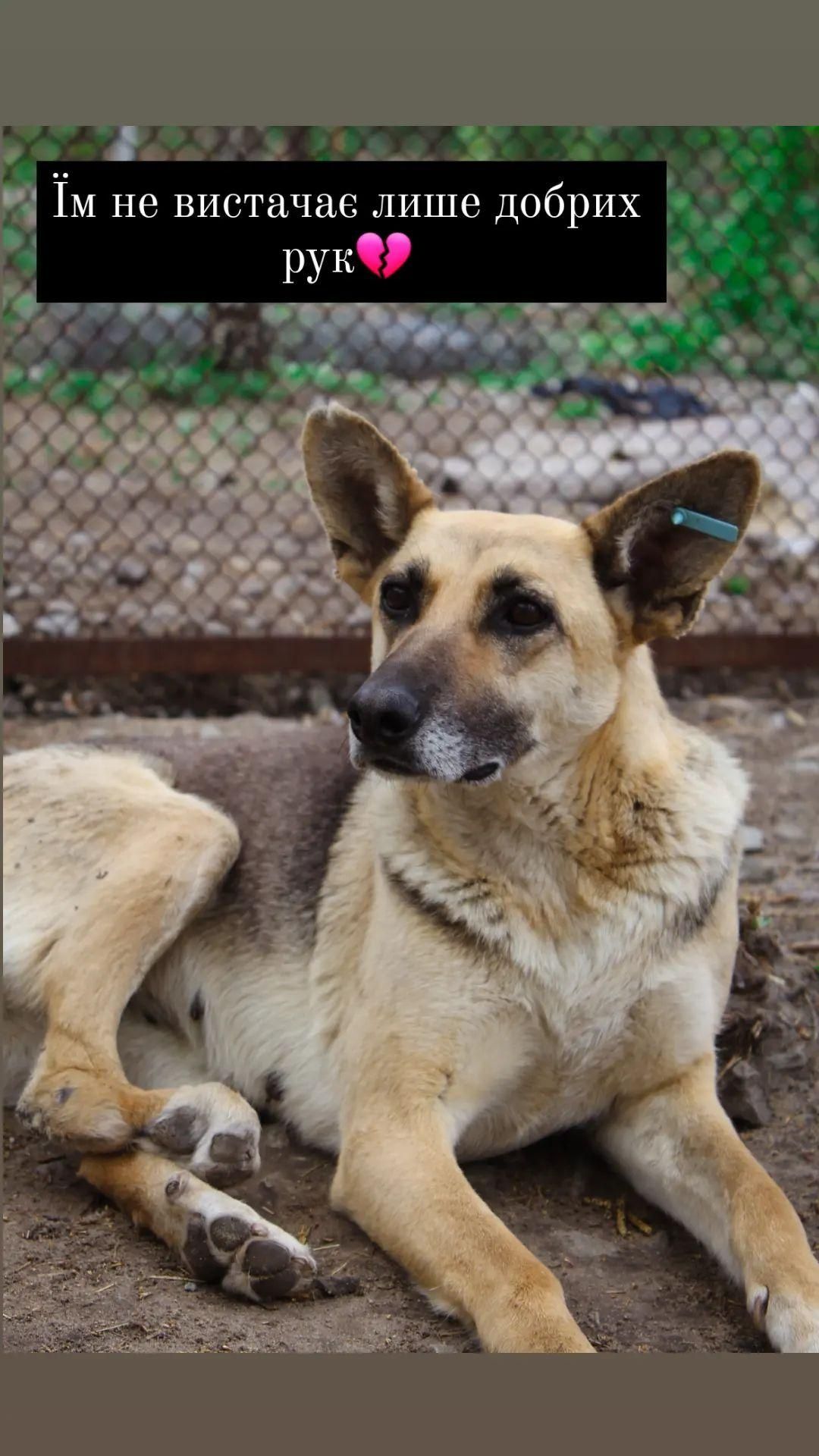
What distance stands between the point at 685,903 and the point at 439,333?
555cm

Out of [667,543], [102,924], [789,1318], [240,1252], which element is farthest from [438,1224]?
[667,543]

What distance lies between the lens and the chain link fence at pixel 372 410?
24.8 feet

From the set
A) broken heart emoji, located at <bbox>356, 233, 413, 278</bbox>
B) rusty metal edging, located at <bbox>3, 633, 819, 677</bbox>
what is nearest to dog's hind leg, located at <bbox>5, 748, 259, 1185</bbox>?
broken heart emoji, located at <bbox>356, 233, 413, 278</bbox>

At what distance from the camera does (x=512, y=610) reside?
11.4ft

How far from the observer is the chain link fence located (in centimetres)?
757

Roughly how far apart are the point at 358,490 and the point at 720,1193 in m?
1.91

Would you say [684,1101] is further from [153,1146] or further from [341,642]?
[341,642]

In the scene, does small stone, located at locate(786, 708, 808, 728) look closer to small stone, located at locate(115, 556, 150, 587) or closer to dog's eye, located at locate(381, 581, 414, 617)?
small stone, located at locate(115, 556, 150, 587)

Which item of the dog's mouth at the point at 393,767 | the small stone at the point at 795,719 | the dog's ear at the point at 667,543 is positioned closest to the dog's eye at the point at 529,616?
the dog's ear at the point at 667,543

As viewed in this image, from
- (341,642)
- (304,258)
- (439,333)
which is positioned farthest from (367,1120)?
(439,333)

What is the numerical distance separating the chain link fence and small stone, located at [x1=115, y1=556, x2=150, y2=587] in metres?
0.01

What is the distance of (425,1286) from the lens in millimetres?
3301

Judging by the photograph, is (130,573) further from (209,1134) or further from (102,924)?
(209,1134)

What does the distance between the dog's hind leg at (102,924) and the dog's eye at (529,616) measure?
1.29m
